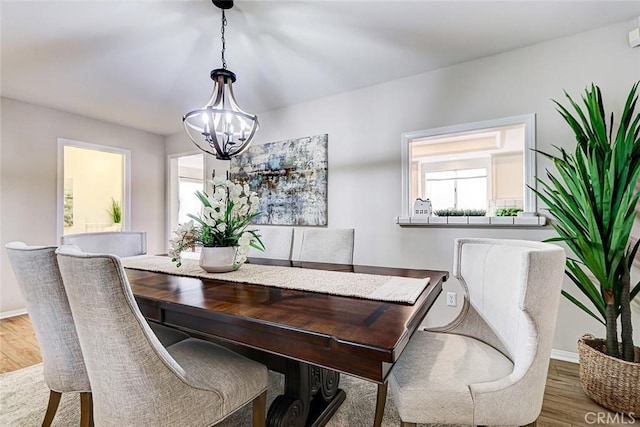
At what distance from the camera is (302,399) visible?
1.39 meters

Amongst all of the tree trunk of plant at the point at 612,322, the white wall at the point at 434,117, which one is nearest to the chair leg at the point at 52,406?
the white wall at the point at 434,117

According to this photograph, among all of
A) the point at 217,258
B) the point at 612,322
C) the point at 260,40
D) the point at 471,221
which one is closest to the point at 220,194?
the point at 217,258

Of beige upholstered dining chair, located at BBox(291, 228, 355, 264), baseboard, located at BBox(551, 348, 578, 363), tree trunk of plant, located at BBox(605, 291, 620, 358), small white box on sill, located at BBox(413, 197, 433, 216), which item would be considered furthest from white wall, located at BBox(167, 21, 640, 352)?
beige upholstered dining chair, located at BBox(291, 228, 355, 264)

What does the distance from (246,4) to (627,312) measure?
2978 millimetres

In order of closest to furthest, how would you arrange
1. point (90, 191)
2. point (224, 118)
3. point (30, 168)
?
point (224, 118) → point (30, 168) → point (90, 191)

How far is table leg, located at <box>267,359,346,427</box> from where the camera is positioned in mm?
1323

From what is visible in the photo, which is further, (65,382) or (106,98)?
(106,98)

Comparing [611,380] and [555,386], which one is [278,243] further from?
[611,380]

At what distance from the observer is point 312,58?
8.68ft

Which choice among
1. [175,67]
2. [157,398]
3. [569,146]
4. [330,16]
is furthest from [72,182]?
[569,146]

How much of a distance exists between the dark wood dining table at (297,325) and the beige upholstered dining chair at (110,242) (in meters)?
1.07

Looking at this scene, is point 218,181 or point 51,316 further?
point 218,181

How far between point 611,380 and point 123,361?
2.42 meters

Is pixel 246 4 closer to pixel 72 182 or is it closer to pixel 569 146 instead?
pixel 569 146
